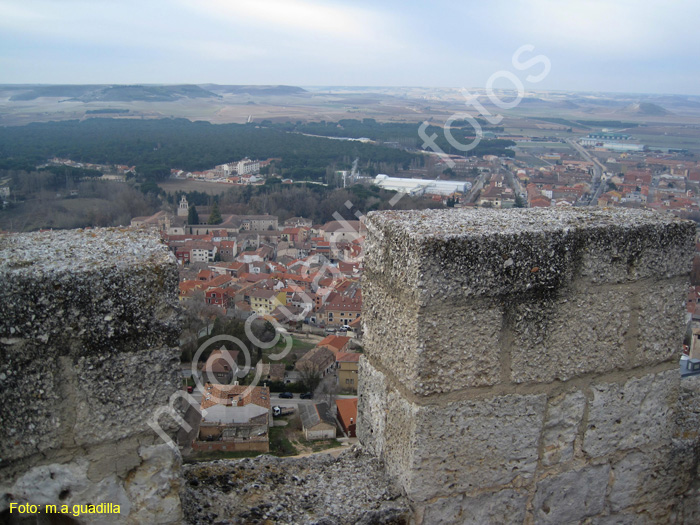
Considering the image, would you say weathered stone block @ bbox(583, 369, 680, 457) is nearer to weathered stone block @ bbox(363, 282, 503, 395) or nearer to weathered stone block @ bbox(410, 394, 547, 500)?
weathered stone block @ bbox(410, 394, 547, 500)

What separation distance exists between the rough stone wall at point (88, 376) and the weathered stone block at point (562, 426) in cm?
100

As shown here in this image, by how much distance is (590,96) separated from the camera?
4953 centimetres

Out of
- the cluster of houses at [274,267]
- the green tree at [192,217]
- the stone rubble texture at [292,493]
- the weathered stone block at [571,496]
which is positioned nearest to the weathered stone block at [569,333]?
the weathered stone block at [571,496]


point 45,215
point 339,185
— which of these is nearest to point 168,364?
point 45,215

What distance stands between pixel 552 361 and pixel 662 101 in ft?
205

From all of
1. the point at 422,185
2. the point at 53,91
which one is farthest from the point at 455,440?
the point at 53,91

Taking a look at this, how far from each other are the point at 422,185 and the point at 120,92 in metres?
96.0

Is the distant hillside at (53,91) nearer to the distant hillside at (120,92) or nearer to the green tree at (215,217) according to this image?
the distant hillside at (120,92)

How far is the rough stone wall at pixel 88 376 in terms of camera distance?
3.74ft

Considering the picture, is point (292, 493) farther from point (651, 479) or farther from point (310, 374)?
point (310, 374)

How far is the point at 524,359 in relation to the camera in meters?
1.56

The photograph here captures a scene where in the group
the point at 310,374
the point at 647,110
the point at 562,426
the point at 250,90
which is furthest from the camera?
the point at 250,90

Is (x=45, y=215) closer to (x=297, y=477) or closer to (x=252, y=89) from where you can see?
(x=297, y=477)

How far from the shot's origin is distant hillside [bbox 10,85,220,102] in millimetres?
109287
